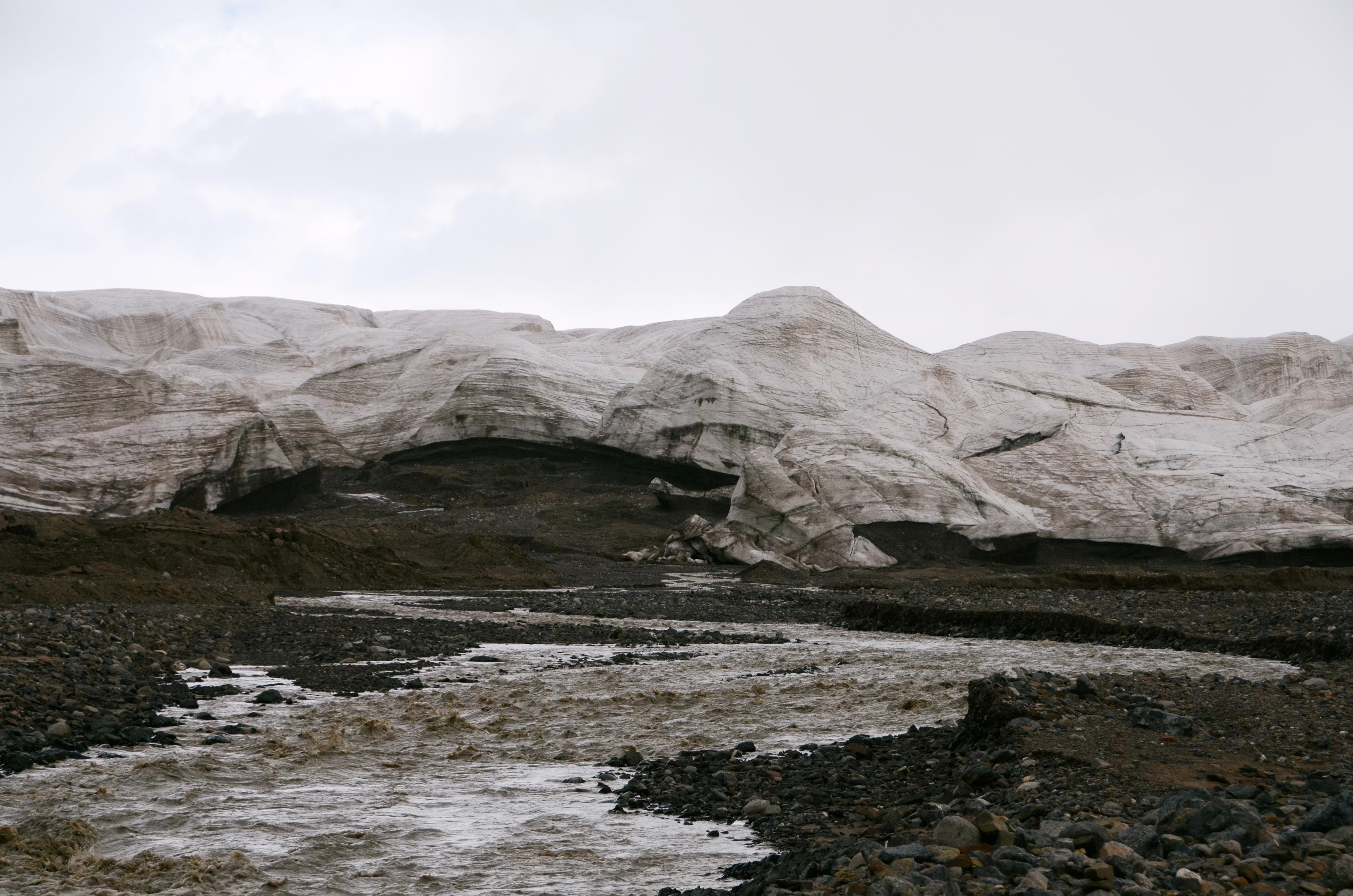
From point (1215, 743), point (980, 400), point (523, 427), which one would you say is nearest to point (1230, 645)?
point (1215, 743)

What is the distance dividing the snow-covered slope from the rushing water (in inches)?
789

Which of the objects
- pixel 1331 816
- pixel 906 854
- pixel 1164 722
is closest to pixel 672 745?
pixel 1164 722

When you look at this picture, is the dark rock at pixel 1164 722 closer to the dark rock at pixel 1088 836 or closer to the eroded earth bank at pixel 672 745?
the eroded earth bank at pixel 672 745

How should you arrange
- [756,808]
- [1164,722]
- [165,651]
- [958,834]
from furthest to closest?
1. [165,651]
2. [1164,722]
3. [756,808]
4. [958,834]

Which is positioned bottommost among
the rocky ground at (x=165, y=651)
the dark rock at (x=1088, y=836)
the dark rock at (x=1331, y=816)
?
the rocky ground at (x=165, y=651)

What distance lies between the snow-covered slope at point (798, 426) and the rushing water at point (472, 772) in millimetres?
20050

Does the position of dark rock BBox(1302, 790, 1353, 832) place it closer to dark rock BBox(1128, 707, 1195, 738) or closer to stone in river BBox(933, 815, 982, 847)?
stone in river BBox(933, 815, 982, 847)

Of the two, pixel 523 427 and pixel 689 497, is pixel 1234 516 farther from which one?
pixel 523 427

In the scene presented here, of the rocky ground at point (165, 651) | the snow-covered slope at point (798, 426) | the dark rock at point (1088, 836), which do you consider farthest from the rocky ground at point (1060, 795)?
the snow-covered slope at point (798, 426)

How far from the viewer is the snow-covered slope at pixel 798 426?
33.9 m

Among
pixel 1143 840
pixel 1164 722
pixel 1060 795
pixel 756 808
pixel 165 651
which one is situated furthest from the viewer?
pixel 165 651

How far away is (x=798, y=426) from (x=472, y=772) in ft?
109

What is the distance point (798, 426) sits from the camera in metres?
40.4

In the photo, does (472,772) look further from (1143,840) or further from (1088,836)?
(1143,840)
